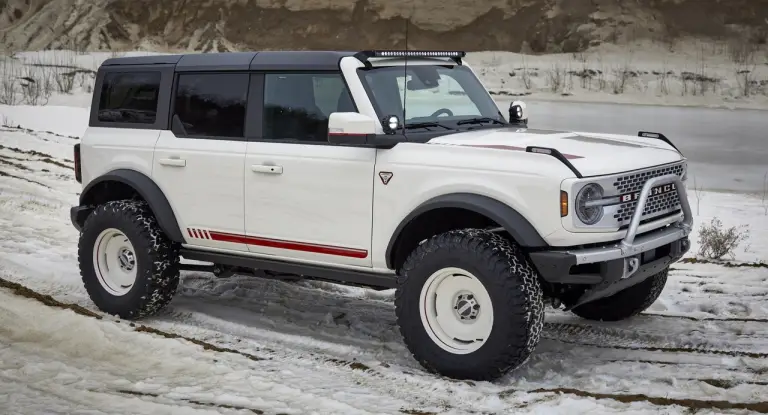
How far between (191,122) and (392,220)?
1.87 meters

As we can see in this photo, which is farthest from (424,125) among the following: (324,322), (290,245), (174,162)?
(174,162)

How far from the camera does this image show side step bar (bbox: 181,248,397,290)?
236 inches

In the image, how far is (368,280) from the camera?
237 inches

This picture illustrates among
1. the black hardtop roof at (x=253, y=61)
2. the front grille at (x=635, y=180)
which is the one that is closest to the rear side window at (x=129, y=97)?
the black hardtop roof at (x=253, y=61)

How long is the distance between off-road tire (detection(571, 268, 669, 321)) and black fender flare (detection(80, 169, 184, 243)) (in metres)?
2.92

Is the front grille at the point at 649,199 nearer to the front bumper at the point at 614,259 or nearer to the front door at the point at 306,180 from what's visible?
the front bumper at the point at 614,259

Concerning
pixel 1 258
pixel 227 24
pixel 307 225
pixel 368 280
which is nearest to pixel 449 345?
pixel 368 280

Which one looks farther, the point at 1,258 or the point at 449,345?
the point at 1,258

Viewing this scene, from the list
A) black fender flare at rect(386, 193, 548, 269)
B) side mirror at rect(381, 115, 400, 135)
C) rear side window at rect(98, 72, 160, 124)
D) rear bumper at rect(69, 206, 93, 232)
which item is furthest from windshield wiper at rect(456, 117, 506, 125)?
rear bumper at rect(69, 206, 93, 232)

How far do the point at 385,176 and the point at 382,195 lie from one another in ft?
0.38

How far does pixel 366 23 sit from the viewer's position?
2758cm

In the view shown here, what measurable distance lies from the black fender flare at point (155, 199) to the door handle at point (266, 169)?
0.84m

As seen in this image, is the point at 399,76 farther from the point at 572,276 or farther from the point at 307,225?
the point at 572,276

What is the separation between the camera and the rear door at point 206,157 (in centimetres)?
650
